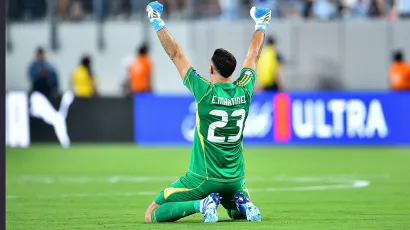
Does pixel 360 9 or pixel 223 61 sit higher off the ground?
pixel 360 9

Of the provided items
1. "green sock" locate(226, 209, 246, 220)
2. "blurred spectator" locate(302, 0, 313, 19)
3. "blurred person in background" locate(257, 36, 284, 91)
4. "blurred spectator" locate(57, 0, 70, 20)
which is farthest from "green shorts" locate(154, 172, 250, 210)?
"blurred spectator" locate(57, 0, 70, 20)

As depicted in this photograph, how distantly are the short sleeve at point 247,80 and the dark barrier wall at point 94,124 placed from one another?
15.8m

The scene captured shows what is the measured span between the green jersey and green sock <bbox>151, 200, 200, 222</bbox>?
0.30 metres

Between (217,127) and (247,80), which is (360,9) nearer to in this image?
(247,80)

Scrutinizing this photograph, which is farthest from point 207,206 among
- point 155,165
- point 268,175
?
point 155,165

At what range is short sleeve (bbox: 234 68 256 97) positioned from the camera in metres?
10.6

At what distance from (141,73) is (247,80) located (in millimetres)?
18383

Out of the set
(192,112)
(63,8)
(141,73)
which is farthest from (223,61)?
(63,8)

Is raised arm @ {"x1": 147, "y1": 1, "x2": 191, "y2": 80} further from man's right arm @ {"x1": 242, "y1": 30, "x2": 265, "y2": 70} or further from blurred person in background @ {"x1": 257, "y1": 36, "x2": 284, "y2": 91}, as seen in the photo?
→ blurred person in background @ {"x1": 257, "y1": 36, "x2": 284, "y2": 91}

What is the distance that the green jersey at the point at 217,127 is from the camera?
10.4 meters

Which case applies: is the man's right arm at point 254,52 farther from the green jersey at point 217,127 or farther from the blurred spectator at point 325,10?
the blurred spectator at point 325,10

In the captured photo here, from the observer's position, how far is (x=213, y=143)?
1044 centimetres

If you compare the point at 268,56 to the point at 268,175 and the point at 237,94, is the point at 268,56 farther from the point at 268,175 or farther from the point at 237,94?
the point at 237,94

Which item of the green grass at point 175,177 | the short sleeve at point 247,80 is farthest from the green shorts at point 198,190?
the short sleeve at point 247,80
